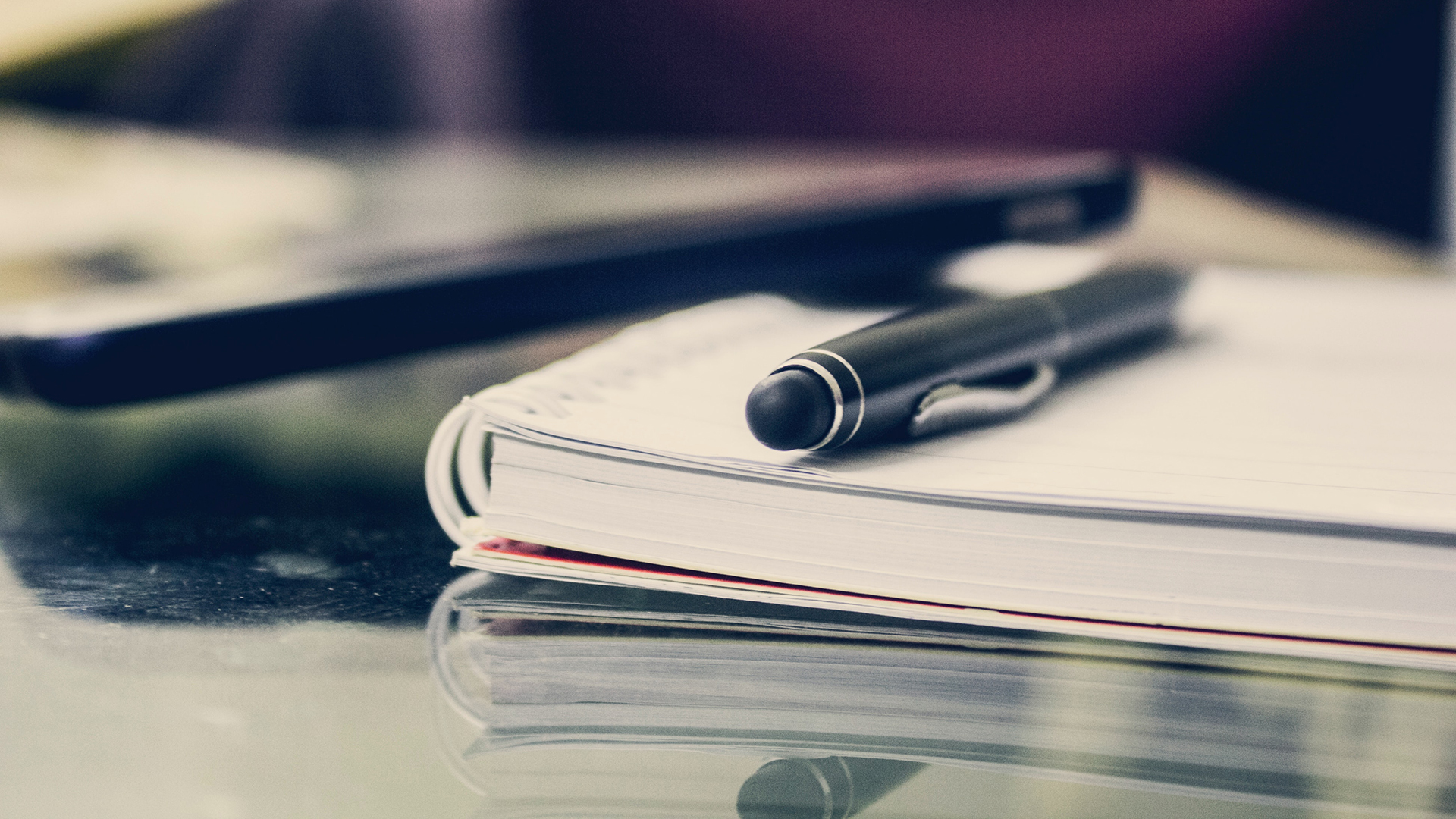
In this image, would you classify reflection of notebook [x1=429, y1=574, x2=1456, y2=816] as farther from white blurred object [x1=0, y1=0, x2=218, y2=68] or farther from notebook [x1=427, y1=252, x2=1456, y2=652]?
white blurred object [x1=0, y1=0, x2=218, y2=68]

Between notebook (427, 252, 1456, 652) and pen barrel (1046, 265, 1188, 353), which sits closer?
notebook (427, 252, 1456, 652)

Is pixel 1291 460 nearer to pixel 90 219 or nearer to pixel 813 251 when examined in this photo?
pixel 813 251

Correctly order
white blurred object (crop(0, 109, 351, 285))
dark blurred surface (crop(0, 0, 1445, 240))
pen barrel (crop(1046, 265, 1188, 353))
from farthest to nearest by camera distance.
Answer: dark blurred surface (crop(0, 0, 1445, 240))
white blurred object (crop(0, 109, 351, 285))
pen barrel (crop(1046, 265, 1188, 353))

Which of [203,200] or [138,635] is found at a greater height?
[203,200]

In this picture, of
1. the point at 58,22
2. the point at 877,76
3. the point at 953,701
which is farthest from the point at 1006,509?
the point at 877,76

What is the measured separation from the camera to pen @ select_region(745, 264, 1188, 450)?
23 cm

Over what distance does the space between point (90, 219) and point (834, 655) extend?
813 millimetres

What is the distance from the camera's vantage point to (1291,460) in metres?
0.25

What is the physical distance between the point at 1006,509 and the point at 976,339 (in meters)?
0.06

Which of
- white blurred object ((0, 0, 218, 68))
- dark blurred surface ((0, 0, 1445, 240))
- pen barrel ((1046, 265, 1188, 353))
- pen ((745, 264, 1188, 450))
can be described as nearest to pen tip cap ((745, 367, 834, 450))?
pen ((745, 264, 1188, 450))

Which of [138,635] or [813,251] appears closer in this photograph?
[138,635]

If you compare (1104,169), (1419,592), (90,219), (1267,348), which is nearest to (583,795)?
(1419,592)

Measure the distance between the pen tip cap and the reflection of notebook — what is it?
4 centimetres

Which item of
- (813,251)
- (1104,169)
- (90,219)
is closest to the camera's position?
(813,251)
